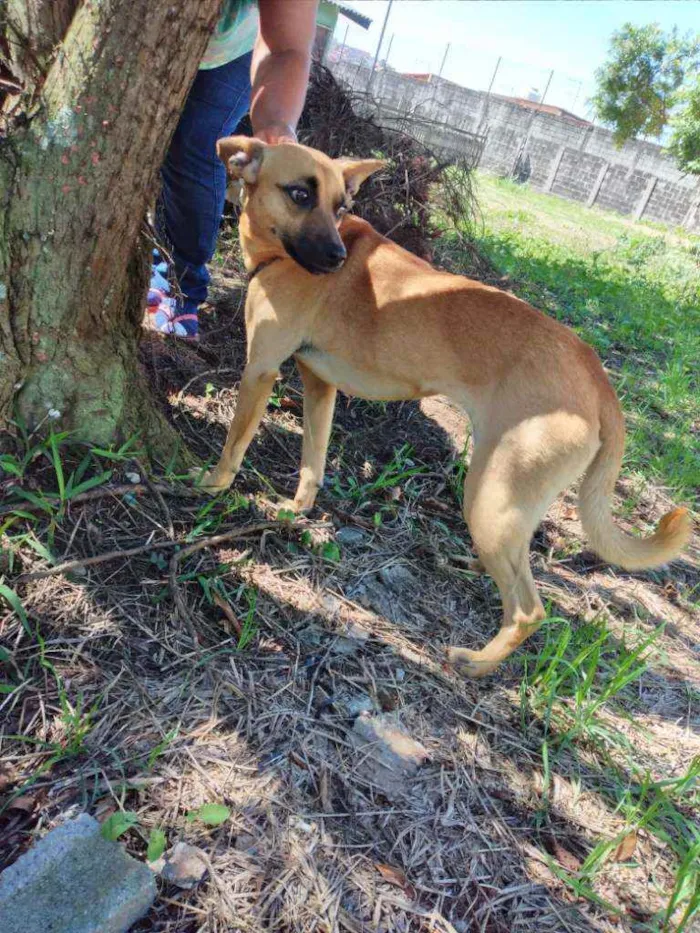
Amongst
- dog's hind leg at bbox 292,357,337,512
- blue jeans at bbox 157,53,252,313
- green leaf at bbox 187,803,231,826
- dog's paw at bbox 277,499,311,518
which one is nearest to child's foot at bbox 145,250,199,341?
blue jeans at bbox 157,53,252,313

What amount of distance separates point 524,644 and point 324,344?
140 cm

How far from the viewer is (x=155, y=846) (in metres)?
1.36

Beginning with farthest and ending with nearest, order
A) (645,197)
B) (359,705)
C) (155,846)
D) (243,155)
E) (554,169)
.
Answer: (554,169) < (645,197) < (243,155) < (359,705) < (155,846)

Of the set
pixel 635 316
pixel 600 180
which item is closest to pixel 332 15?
pixel 600 180

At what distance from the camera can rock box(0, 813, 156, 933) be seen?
1.19 m

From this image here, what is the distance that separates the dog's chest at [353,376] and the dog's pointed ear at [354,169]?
819 millimetres

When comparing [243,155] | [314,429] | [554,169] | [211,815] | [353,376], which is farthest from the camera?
[554,169]

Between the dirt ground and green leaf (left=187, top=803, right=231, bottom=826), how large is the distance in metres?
0.02

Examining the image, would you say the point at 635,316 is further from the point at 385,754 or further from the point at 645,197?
the point at 645,197

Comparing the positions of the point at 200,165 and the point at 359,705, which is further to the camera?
the point at 200,165

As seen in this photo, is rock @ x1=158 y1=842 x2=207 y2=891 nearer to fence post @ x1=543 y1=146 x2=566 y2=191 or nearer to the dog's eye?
the dog's eye

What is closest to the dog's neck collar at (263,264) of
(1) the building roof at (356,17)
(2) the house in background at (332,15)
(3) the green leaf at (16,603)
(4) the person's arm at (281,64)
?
(4) the person's arm at (281,64)

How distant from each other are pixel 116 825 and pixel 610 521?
1896 mm

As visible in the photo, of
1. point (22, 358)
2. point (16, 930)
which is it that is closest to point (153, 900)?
point (16, 930)
